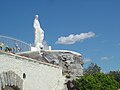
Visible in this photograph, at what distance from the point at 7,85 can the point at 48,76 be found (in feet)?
14.1

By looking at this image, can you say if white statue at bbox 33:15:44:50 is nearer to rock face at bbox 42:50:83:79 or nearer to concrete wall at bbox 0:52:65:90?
rock face at bbox 42:50:83:79

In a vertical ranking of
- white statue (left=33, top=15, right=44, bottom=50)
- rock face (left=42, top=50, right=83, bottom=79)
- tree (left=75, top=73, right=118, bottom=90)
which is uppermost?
white statue (left=33, top=15, right=44, bottom=50)

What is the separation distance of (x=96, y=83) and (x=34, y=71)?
5.59 m

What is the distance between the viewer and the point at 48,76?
19.5 m

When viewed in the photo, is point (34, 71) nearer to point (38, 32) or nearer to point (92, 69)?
point (38, 32)

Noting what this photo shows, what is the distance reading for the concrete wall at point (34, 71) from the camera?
15.6m

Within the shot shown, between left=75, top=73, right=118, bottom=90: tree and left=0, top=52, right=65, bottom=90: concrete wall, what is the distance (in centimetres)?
122

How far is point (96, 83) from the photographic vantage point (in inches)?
857

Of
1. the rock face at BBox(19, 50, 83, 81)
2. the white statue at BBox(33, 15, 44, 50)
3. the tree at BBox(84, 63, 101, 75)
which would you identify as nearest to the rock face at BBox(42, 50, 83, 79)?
the rock face at BBox(19, 50, 83, 81)

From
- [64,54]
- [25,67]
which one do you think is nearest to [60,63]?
[64,54]

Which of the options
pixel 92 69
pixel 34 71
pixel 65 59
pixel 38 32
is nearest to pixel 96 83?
→ pixel 65 59

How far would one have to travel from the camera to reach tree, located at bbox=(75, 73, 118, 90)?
69.3 ft

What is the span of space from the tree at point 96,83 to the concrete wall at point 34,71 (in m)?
1.22

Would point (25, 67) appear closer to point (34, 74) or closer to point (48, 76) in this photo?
point (34, 74)
